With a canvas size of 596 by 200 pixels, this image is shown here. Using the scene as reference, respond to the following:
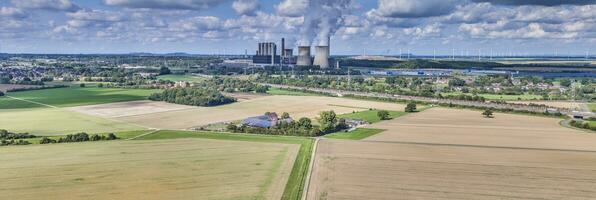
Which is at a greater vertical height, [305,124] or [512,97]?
[512,97]

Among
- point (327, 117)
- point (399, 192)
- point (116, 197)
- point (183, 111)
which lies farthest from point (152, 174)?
point (183, 111)

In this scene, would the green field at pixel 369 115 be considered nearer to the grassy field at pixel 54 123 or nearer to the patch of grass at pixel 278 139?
the patch of grass at pixel 278 139

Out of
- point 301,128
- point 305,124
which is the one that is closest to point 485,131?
point 305,124

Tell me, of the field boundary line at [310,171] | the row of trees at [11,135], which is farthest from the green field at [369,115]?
the row of trees at [11,135]

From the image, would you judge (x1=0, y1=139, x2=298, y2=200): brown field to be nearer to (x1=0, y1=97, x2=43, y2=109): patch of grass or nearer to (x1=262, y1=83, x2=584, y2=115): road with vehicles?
(x1=0, y1=97, x2=43, y2=109): patch of grass

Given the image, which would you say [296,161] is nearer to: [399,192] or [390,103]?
[399,192]

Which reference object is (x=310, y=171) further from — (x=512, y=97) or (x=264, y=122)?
(x=512, y=97)
